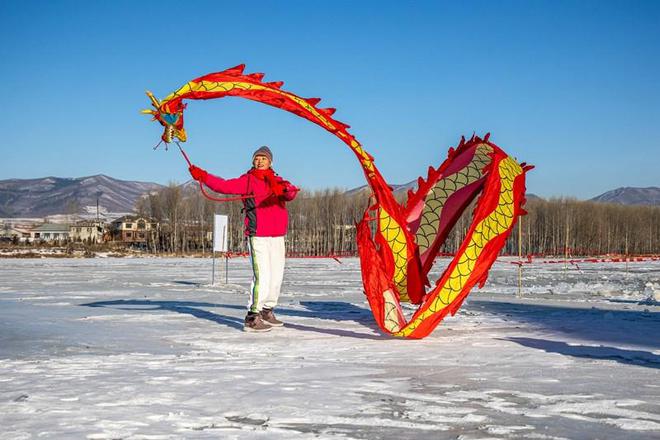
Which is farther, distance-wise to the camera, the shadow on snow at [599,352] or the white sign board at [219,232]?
the white sign board at [219,232]

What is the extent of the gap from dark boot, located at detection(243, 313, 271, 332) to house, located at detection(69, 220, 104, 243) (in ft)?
353

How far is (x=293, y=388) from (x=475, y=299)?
10.6 metres

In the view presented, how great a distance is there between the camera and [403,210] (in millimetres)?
11102

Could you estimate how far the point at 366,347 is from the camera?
8078mm

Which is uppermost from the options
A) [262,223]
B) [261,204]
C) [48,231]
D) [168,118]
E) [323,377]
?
[48,231]

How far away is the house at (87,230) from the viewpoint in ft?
376

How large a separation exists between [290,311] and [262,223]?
124 inches

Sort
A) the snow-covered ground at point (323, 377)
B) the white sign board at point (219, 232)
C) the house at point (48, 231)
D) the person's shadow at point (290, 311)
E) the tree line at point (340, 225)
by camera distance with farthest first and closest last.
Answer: the house at point (48, 231), the tree line at point (340, 225), the white sign board at point (219, 232), the person's shadow at point (290, 311), the snow-covered ground at point (323, 377)

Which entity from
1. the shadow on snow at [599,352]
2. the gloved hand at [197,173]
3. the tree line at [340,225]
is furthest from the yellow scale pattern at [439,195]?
the tree line at [340,225]

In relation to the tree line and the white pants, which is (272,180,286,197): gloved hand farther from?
the tree line

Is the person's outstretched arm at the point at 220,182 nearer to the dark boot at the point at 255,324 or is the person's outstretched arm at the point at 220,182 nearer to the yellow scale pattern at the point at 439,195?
the dark boot at the point at 255,324

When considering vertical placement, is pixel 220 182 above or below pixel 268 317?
above

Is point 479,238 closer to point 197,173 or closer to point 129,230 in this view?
point 197,173

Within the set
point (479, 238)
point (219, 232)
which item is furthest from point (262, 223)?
point (219, 232)
